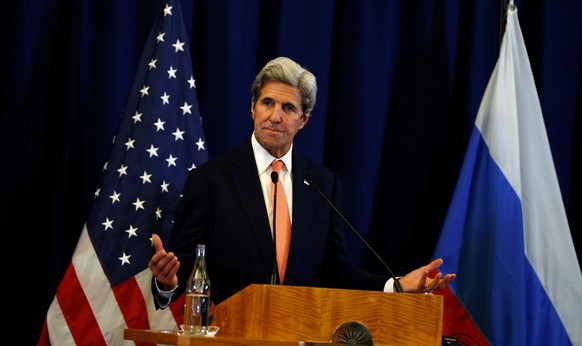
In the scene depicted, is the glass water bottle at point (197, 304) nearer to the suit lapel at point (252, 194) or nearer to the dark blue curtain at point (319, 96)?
the suit lapel at point (252, 194)

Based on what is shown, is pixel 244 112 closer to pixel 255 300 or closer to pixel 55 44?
pixel 55 44

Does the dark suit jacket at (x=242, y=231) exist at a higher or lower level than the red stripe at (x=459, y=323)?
higher

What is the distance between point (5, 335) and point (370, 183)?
1.94 metres

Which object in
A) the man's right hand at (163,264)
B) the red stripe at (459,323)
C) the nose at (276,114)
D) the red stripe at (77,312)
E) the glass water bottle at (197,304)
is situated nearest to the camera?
the glass water bottle at (197,304)

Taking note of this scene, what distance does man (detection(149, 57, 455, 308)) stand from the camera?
10.3 feet

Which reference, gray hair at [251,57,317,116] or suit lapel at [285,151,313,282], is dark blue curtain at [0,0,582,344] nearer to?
gray hair at [251,57,317,116]

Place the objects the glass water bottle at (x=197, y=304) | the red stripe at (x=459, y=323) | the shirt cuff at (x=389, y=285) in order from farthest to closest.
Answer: the red stripe at (x=459, y=323), the shirt cuff at (x=389, y=285), the glass water bottle at (x=197, y=304)

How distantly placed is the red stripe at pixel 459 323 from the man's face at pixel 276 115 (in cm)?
123

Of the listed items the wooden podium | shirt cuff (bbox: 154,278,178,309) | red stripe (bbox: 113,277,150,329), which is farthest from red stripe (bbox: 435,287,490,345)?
shirt cuff (bbox: 154,278,178,309)

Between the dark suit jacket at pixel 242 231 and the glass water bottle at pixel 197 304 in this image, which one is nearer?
the glass water bottle at pixel 197 304

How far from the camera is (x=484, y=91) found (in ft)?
14.6

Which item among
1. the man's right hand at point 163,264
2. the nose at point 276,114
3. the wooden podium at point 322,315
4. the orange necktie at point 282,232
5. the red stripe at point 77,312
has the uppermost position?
the nose at point 276,114

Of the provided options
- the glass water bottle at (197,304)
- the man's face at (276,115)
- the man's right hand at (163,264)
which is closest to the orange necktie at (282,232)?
the man's face at (276,115)

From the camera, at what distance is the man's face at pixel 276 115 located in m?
3.34
